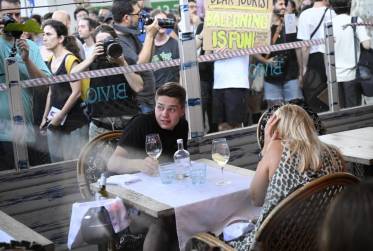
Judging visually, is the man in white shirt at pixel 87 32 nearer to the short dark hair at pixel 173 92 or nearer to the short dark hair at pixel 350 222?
the short dark hair at pixel 173 92

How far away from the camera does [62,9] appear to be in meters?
5.31

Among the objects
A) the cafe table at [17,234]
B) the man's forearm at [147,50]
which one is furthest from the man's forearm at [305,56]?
the cafe table at [17,234]

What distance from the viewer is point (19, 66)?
508 centimetres

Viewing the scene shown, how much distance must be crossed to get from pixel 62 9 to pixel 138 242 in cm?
222

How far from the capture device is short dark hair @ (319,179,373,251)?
1.64m

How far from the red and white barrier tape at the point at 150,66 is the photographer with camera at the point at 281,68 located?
0.06 metres

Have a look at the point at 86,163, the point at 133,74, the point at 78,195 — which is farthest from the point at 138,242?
the point at 133,74

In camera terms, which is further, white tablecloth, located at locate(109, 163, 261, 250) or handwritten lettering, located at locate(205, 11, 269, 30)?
handwritten lettering, located at locate(205, 11, 269, 30)

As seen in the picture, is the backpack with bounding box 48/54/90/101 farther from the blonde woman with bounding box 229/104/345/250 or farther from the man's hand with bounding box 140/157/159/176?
the blonde woman with bounding box 229/104/345/250

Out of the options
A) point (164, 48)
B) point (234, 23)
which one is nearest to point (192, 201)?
point (164, 48)

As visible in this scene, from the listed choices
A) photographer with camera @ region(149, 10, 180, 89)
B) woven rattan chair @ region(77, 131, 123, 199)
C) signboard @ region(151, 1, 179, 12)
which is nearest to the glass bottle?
woven rattan chair @ region(77, 131, 123, 199)

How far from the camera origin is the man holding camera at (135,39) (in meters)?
5.65

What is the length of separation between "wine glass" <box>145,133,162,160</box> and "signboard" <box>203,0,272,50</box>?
2.23 metres

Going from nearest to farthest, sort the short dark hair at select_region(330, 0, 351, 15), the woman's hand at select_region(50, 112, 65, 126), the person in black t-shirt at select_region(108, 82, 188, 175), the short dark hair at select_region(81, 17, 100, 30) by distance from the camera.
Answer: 1. the person in black t-shirt at select_region(108, 82, 188, 175)
2. the woman's hand at select_region(50, 112, 65, 126)
3. the short dark hair at select_region(81, 17, 100, 30)
4. the short dark hair at select_region(330, 0, 351, 15)
